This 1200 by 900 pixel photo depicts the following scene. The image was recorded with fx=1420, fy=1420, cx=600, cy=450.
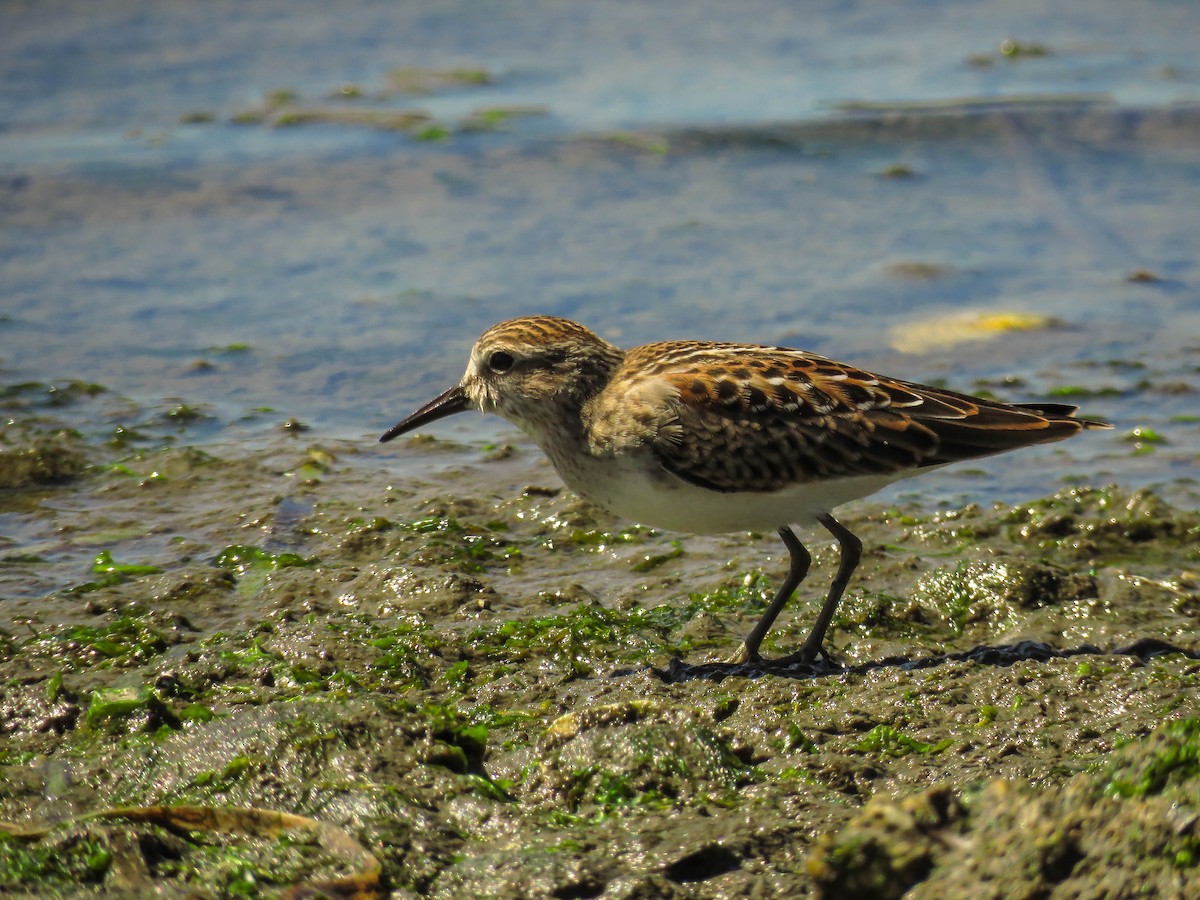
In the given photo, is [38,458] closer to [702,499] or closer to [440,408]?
[440,408]

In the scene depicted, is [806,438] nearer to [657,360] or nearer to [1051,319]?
[657,360]

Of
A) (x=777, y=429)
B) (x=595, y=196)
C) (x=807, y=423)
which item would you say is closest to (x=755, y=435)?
(x=777, y=429)

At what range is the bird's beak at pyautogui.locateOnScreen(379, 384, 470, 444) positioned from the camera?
6402 millimetres

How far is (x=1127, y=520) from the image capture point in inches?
257

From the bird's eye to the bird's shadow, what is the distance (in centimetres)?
151

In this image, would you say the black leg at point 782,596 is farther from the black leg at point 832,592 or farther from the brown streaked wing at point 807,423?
the brown streaked wing at point 807,423

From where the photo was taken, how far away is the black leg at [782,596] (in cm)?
540

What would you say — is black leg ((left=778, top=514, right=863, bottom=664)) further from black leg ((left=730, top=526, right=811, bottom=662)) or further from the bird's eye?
the bird's eye

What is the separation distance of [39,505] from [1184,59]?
38.2 feet

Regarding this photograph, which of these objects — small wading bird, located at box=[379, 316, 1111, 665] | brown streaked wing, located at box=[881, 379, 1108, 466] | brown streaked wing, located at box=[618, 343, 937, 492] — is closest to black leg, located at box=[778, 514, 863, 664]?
small wading bird, located at box=[379, 316, 1111, 665]

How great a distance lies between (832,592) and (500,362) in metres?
1.71

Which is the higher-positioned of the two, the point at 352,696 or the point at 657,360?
the point at 657,360

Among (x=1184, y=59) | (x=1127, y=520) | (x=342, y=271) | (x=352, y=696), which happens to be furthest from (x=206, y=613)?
(x=1184, y=59)

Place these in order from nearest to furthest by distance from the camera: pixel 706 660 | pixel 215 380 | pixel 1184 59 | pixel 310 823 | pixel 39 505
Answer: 1. pixel 310 823
2. pixel 706 660
3. pixel 39 505
4. pixel 215 380
5. pixel 1184 59
